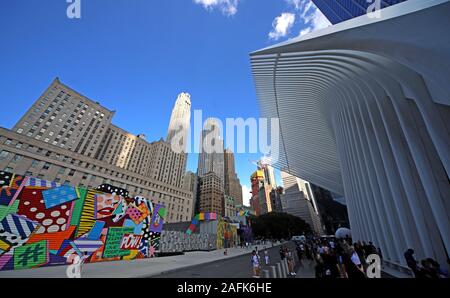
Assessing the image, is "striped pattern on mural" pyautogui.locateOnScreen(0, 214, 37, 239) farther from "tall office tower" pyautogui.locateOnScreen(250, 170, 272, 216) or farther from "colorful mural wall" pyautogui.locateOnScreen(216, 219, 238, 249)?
"tall office tower" pyautogui.locateOnScreen(250, 170, 272, 216)

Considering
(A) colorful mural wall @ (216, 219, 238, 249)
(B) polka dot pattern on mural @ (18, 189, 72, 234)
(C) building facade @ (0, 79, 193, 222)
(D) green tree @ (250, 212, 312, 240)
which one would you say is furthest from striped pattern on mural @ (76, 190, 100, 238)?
(D) green tree @ (250, 212, 312, 240)

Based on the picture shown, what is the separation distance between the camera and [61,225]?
13.8 metres

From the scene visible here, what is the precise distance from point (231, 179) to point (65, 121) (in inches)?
4804

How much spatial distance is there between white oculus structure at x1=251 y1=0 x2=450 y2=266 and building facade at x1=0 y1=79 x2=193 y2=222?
171 feet

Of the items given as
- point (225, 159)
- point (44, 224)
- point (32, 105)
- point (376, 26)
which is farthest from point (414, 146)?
point (225, 159)

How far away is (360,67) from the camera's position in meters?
11.2

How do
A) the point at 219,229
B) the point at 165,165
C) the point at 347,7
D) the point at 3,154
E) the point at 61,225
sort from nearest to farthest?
the point at 61,225 < the point at 347,7 < the point at 3,154 < the point at 219,229 < the point at 165,165

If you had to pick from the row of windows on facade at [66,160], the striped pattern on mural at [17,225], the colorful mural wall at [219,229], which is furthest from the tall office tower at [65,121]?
the striped pattern on mural at [17,225]

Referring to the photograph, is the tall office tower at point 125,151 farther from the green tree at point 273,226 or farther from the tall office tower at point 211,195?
the green tree at point 273,226

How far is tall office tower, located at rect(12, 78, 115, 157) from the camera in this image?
51.6 meters

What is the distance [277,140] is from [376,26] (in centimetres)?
2727

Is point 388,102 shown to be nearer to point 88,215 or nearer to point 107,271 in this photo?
point 107,271

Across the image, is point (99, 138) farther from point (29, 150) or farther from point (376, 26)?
point (376, 26)

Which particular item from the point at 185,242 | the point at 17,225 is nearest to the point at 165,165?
the point at 185,242
